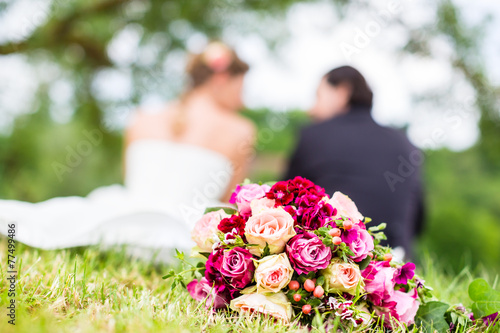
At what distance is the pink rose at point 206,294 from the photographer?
1546 millimetres

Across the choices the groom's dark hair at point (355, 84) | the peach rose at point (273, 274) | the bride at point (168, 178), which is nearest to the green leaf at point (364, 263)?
the peach rose at point (273, 274)

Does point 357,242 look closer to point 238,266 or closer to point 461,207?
point 238,266

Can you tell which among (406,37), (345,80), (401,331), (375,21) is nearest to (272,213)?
(401,331)

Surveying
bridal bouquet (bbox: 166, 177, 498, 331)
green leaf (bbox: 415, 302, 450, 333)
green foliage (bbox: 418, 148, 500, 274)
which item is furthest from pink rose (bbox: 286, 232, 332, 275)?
green foliage (bbox: 418, 148, 500, 274)

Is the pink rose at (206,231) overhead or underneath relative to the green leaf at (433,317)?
overhead

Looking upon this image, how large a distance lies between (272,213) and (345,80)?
6.02ft

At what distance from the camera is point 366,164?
269cm

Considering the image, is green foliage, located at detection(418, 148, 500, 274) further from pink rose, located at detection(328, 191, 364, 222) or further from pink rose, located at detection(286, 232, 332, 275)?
pink rose, located at detection(286, 232, 332, 275)

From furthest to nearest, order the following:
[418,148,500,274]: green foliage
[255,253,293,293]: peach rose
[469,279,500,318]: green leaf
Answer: [418,148,500,274]: green foliage < [469,279,500,318]: green leaf < [255,253,293,293]: peach rose

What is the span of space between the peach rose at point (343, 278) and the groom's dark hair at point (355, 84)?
5.73ft

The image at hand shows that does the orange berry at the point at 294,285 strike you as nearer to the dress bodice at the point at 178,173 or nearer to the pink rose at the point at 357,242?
the pink rose at the point at 357,242

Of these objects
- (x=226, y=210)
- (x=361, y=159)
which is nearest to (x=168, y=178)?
(x=361, y=159)

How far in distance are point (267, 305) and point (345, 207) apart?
44 centimetres

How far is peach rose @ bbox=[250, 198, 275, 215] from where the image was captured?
1.51 metres
